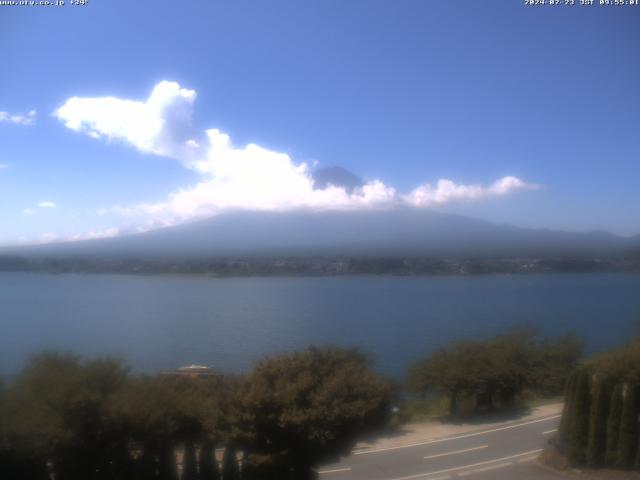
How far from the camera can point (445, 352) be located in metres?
13.6

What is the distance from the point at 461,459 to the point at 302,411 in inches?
138

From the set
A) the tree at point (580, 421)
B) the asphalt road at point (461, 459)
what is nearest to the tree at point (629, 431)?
the tree at point (580, 421)

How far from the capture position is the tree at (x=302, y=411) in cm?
632

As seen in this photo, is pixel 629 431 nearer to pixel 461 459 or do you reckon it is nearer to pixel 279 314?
pixel 461 459

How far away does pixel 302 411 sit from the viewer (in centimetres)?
634

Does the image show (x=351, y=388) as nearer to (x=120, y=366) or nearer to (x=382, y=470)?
(x=382, y=470)

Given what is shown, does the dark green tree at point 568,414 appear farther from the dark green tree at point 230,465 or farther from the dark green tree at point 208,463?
the dark green tree at point 208,463

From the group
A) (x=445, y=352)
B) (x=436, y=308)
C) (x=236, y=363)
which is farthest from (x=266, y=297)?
(x=445, y=352)

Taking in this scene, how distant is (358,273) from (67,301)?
3009 centimetres

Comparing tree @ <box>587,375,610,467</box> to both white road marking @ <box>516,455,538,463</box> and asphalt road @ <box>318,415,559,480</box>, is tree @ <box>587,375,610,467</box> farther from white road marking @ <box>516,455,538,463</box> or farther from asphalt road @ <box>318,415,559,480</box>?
white road marking @ <box>516,455,538,463</box>

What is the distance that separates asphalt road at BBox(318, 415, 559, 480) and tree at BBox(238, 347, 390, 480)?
3.88 feet

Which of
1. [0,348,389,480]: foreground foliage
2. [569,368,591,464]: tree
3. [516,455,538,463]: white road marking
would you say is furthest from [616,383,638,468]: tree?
[0,348,389,480]: foreground foliage

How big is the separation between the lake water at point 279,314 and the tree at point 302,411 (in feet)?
A: 16.4

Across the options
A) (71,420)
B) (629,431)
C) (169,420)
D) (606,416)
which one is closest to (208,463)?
(169,420)
